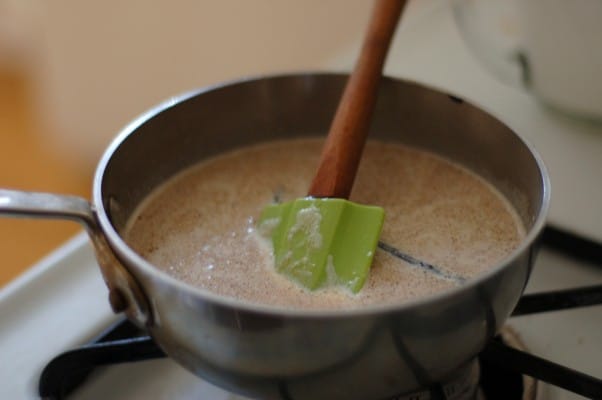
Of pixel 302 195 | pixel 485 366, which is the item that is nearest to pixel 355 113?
pixel 302 195

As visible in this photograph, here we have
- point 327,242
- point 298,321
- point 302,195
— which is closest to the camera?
point 298,321

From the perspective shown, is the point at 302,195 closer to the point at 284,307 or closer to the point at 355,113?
the point at 355,113

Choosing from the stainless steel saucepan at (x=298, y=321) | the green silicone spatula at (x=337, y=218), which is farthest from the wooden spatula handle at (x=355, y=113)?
the stainless steel saucepan at (x=298, y=321)

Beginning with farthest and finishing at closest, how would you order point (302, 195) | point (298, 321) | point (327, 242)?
point (302, 195) → point (327, 242) → point (298, 321)

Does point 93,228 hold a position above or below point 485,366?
above

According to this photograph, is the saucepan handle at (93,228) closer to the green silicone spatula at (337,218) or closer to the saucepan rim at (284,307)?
the saucepan rim at (284,307)

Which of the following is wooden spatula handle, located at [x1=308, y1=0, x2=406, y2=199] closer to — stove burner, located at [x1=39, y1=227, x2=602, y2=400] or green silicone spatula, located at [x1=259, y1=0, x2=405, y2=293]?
green silicone spatula, located at [x1=259, y1=0, x2=405, y2=293]

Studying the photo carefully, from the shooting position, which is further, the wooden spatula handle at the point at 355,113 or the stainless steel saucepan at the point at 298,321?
the wooden spatula handle at the point at 355,113

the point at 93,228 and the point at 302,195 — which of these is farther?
the point at 302,195

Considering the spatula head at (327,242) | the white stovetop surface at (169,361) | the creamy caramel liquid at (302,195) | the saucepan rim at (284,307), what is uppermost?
the saucepan rim at (284,307)
